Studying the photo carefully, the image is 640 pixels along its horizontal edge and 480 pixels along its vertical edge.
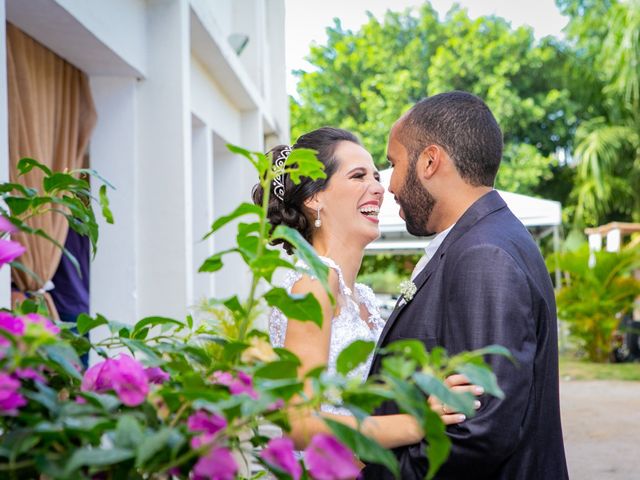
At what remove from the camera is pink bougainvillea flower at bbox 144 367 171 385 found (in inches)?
36.8

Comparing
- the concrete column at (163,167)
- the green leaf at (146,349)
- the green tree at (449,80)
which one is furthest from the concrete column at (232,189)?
the green tree at (449,80)

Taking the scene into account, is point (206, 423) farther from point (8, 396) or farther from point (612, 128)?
point (612, 128)

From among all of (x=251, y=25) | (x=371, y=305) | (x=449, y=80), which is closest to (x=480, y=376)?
(x=371, y=305)

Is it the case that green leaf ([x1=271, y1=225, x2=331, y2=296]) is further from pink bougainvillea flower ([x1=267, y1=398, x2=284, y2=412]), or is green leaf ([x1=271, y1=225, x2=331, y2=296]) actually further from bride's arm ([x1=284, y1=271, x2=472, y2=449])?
bride's arm ([x1=284, y1=271, x2=472, y2=449])

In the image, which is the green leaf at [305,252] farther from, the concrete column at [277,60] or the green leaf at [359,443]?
the concrete column at [277,60]

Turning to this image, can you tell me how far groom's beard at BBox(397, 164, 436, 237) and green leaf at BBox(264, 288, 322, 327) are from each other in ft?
3.66

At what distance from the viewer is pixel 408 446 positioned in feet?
5.43

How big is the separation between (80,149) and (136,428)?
437cm

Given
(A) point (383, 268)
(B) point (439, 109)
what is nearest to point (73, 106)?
(B) point (439, 109)

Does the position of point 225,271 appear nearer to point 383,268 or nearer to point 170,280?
point 170,280

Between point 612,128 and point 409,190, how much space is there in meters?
22.0

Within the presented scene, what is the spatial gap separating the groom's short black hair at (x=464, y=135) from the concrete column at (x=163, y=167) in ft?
10.3

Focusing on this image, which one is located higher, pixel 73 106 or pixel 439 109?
pixel 73 106

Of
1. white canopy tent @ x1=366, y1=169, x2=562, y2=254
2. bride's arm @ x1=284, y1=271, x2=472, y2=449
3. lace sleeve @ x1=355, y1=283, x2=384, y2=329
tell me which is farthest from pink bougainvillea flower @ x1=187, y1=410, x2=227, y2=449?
white canopy tent @ x1=366, y1=169, x2=562, y2=254
